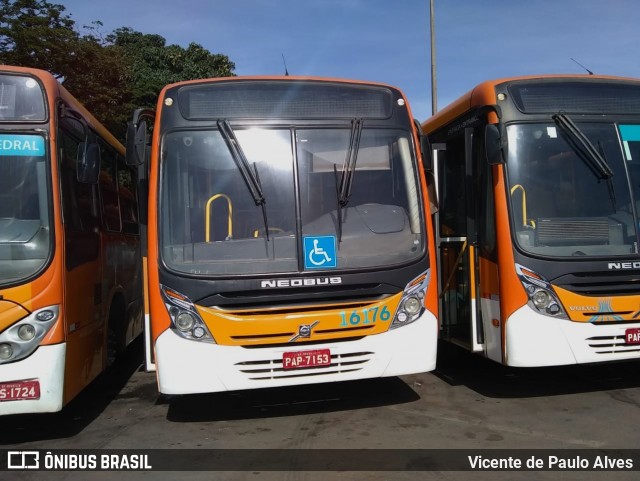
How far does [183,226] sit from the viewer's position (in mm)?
4891

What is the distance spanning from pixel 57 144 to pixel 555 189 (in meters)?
4.63

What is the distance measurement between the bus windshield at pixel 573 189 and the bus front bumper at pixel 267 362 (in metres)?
1.72

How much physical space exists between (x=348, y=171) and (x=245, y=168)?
939mm

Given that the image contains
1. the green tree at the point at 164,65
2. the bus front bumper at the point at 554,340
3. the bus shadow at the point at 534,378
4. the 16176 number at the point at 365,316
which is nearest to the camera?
the 16176 number at the point at 365,316

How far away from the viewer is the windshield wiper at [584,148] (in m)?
5.53

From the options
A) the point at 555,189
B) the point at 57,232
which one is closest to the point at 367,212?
the point at 555,189

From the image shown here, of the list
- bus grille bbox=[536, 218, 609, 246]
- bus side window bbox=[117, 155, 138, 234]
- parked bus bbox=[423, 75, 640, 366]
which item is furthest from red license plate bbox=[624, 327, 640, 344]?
bus side window bbox=[117, 155, 138, 234]

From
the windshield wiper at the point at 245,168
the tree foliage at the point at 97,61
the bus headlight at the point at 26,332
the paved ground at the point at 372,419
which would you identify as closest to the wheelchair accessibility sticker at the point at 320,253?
the windshield wiper at the point at 245,168

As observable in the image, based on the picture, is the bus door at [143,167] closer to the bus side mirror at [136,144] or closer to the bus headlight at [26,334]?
the bus side mirror at [136,144]

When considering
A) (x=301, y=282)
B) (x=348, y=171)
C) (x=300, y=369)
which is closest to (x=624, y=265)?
(x=348, y=171)

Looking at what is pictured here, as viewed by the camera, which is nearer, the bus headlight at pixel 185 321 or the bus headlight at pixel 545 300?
the bus headlight at pixel 185 321

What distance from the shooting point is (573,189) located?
18.4ft

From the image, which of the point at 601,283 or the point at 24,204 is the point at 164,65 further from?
the point at 601,283

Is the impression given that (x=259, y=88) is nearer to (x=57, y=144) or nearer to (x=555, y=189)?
(x=57, y=144)
